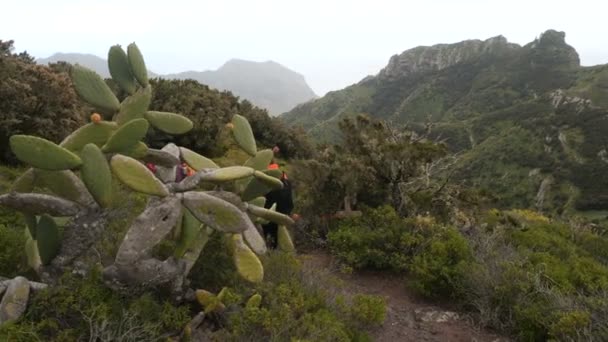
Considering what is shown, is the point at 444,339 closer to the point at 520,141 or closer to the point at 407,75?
the point at 520,141

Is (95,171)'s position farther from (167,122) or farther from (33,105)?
(33,105)

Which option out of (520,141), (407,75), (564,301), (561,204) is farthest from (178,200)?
(407,75)

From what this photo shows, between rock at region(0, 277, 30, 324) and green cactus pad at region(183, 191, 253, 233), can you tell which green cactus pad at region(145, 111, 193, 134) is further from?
rock at region(0, 277, 30, 324)

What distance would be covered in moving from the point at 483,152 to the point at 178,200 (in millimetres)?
43704

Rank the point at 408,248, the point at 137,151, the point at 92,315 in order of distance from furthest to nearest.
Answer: the point at 408,248 < the point at 137,151 < the point at 92,315

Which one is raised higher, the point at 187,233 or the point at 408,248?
the point at 187,233

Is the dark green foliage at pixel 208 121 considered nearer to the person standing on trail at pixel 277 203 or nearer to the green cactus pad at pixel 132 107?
the person standing on trail at pixel 277 203

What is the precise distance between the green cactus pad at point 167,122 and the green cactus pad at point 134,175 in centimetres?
105

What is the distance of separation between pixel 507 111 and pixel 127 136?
61150mm

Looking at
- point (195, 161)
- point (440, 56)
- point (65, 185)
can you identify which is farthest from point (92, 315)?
point (440, 56)

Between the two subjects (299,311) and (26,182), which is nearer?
(26,182)

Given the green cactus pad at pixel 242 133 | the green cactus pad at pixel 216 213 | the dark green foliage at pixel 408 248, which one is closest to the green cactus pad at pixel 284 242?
the green cactus pad at pixel 242 133

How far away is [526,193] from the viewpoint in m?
35.3

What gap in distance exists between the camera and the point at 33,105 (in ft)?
26.5
